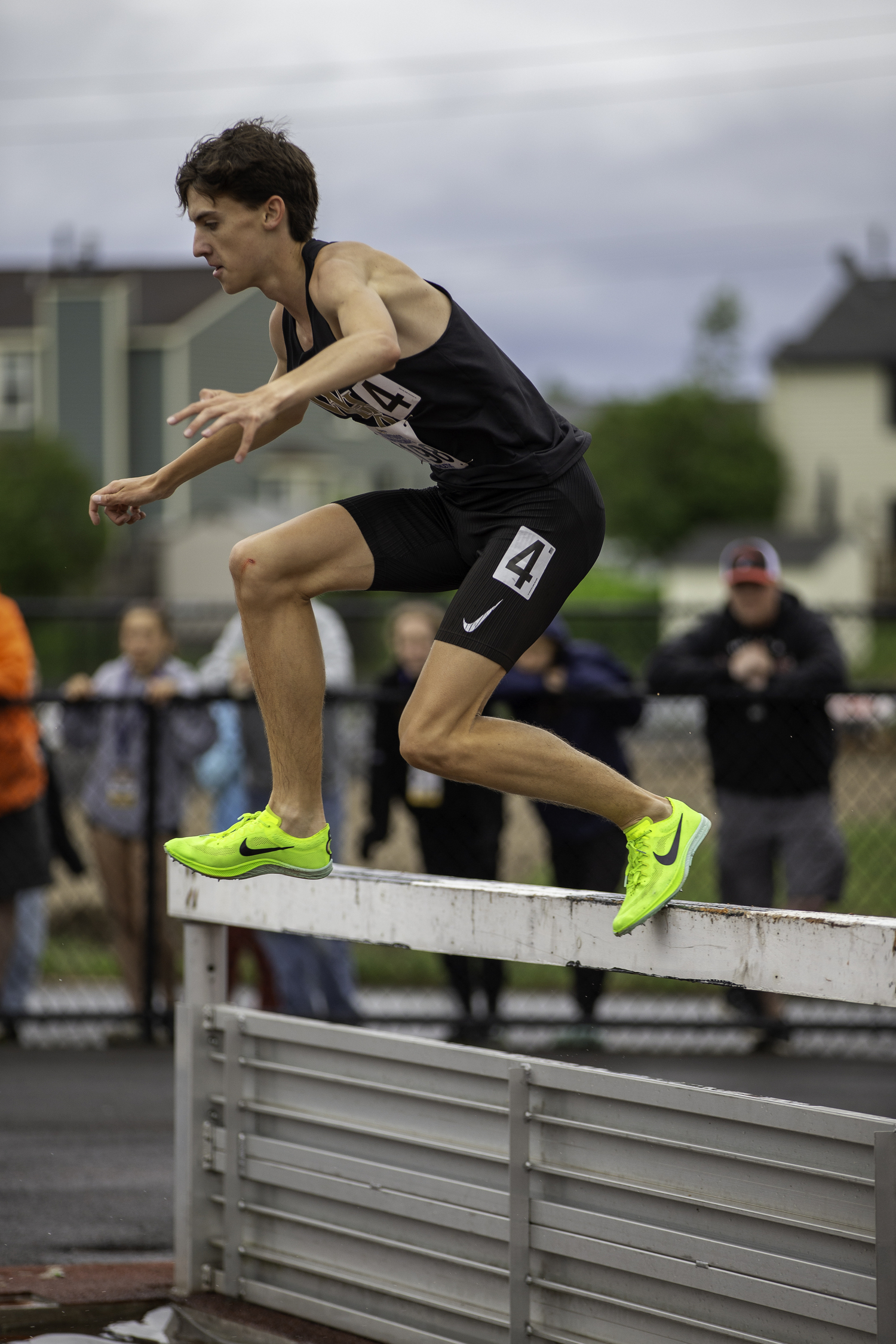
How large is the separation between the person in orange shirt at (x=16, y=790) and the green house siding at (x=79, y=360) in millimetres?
35792

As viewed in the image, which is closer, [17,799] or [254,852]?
[254,852]

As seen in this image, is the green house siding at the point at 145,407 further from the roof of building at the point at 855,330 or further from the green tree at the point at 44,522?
the roof of building at the point at 855,330

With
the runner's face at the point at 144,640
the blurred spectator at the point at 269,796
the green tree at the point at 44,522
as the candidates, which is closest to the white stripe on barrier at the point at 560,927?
the blurred spectator at the point at 269,796

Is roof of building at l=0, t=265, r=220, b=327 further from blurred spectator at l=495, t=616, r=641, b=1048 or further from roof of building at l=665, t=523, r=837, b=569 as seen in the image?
blurred spectator at l=495, t=616, r=641, b=1048

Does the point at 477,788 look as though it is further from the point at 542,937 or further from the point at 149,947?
the point at 542,937

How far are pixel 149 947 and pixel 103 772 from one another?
2.99 feet

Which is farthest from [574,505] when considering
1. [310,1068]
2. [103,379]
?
[103,379]

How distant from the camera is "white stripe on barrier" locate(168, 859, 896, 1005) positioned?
10.1ft

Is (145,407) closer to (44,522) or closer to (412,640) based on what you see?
(44,522)

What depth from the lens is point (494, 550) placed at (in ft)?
12.3

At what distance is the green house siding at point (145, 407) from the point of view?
43156mm

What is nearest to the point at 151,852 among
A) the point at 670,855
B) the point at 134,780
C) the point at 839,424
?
the point at 134,780

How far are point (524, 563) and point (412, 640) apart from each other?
3697mm

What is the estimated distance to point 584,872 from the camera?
717cm
